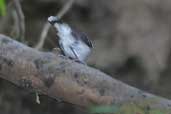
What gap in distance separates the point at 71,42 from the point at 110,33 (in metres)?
2.45

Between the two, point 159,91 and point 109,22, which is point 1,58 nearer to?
point 109,22

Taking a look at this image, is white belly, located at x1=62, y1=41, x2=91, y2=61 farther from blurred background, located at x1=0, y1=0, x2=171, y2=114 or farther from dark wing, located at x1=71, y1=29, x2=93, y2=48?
blurred background, located at x1=0, y1=0, x2=171, y2=114

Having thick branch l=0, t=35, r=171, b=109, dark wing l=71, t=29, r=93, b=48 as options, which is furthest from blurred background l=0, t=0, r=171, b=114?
thick branch l=0, t=35, r=171, b=109

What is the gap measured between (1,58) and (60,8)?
8.35 feet

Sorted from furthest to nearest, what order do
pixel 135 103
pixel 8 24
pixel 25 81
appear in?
pixel 8 24 → pixel 25 81 → pixel 135 103

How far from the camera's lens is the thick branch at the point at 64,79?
4.71 feet

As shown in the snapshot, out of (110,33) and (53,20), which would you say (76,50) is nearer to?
(53,20)

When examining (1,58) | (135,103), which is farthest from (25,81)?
(135,103)

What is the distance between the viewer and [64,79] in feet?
5.12

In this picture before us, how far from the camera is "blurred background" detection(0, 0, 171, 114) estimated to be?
4.15 metres

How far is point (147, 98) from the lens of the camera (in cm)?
141

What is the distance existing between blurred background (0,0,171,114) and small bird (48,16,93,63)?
7.32 ft

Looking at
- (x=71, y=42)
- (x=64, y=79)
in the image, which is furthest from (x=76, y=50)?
(x=64, y=79)

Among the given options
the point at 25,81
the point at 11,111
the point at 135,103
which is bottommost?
the point at 135,103
